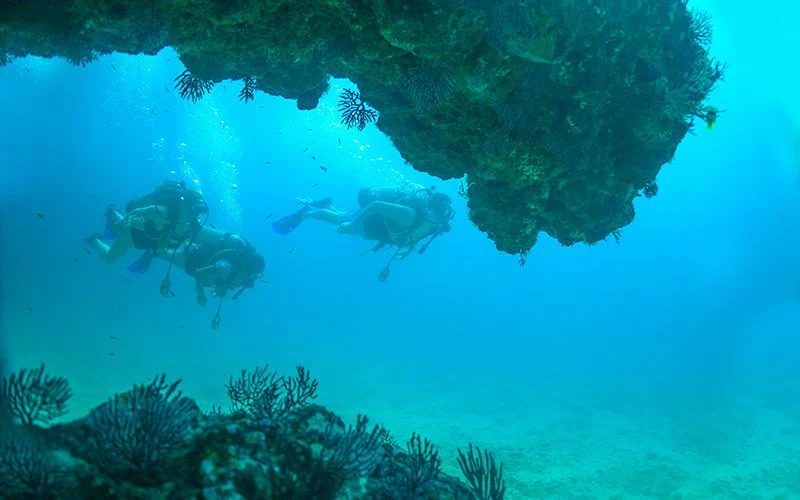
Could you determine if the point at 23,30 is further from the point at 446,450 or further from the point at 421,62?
the point at 446,450

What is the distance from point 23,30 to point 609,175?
26.3 ft

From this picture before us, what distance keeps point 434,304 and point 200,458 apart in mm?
96230

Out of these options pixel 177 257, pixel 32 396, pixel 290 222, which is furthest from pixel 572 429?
pixel 32 396

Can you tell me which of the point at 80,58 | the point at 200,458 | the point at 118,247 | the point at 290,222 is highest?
the point at 290,222

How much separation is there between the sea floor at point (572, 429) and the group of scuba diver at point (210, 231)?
24.1 ft

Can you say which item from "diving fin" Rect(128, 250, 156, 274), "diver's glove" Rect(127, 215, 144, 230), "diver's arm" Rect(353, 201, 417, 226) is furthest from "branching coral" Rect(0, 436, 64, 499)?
"diving fin" Rect(128, 250, 156, 274)

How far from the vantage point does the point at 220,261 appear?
12578 mm

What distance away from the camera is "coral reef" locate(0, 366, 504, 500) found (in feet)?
9.53

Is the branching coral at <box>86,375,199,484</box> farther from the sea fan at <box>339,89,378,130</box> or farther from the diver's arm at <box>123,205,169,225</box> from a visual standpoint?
the diver's arm at <box>123,205,169,225</box>

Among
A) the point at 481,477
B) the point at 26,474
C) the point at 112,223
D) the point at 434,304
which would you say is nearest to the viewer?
the point at 26,474

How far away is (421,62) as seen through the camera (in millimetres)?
5898

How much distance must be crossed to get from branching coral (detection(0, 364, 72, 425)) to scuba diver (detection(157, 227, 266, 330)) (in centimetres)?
910

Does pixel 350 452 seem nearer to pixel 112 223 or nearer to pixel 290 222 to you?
pixel 290 222

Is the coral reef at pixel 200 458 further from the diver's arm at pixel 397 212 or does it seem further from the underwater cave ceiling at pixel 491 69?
the diver's arm at pixel 397 212
